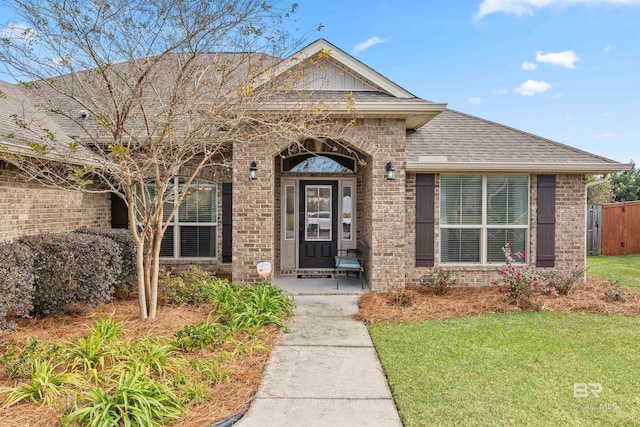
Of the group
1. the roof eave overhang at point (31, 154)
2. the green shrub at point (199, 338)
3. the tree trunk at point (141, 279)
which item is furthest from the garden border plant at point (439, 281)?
the roof eave overhang at point (31, 154)

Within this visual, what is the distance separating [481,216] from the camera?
783 cm

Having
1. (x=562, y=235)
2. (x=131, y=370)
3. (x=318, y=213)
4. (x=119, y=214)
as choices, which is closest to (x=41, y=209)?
(x=119, y=214)

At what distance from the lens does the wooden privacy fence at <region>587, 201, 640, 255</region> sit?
13578 mm

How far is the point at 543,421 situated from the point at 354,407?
1.50 m

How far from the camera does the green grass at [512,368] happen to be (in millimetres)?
3201

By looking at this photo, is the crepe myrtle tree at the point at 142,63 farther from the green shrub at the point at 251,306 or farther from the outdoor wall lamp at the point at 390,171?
the outdoor wall lamp at the point at 390,171

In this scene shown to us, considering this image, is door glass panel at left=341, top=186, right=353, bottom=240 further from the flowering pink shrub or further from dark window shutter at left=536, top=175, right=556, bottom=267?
dark window shutter at left=536, top=175, right=556, bottom=267

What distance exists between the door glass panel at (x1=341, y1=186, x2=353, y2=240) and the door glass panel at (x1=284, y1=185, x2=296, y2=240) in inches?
45.4

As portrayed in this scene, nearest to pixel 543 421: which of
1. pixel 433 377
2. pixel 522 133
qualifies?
pixel 433 377

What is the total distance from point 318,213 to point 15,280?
5761mm

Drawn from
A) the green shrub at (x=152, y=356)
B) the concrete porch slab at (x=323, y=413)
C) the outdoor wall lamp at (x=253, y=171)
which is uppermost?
the outdoor wall lamp at (x=253, y=171)

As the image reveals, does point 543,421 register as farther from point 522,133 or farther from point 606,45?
point 606,45

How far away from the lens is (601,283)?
8.02 metres

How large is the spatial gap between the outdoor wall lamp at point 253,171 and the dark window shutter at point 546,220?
5.62 meters
